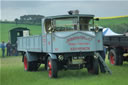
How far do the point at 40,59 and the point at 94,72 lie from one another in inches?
138

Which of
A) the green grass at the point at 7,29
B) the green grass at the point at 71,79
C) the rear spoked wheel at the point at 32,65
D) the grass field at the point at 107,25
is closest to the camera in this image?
the green grass at the point at 71,79

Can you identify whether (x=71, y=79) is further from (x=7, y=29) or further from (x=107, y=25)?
(x=7, y=29)

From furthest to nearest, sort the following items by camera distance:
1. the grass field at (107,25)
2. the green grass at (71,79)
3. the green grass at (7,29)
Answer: the green grass at (7,29)
the grass field at (107,25)
the green grass at (71,79)

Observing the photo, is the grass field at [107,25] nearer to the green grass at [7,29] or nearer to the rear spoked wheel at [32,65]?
the green grass at [7,29]

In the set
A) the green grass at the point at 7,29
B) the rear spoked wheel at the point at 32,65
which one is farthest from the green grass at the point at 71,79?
the green grass at the point at 7,29

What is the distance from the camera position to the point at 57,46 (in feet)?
33.9

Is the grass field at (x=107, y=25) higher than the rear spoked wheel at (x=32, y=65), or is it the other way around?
the grass field at (x=107, y=25)

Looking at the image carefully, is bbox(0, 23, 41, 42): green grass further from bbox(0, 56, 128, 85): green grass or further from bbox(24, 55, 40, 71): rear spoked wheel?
bbox(0, 56, 128, 85): green grass

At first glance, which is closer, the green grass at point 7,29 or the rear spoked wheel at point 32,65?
the rear spoked wheel at point 32,65

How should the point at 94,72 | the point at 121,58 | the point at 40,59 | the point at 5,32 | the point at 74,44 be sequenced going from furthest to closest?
the point at 5,32 → the point at 121,58 → the point at 40,59 → the point at 94,72 → the point at 74,44

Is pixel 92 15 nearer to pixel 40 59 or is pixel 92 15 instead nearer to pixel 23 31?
pixel 40 59

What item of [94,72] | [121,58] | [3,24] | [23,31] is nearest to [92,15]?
[94,72]

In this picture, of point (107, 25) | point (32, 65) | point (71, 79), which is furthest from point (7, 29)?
point (71, 79)

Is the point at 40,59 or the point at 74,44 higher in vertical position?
the point at 74,44
